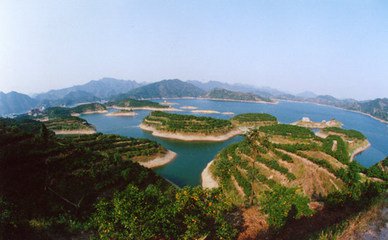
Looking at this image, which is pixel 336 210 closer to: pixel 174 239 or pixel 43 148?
pixel 174 239

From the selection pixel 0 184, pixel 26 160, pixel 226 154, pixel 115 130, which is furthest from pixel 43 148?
pixel 115 130

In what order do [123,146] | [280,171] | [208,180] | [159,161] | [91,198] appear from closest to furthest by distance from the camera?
[91,198]
[280,171]
[208,180]
[159,161]
[123,146]

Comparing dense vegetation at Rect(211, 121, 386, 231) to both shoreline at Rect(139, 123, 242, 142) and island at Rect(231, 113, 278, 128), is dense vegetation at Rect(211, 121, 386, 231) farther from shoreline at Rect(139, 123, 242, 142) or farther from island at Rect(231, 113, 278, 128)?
island at Rect(231, 113, 278, 128)

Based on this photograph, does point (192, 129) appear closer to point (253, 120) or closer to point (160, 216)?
point (253, 120)

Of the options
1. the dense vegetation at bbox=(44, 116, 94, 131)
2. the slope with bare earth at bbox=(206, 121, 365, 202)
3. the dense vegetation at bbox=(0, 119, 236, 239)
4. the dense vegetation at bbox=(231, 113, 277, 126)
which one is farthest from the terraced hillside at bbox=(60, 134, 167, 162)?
the dense vegetation at bbox=(231, 113, 277, 126)

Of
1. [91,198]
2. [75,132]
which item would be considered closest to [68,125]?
[75,132]

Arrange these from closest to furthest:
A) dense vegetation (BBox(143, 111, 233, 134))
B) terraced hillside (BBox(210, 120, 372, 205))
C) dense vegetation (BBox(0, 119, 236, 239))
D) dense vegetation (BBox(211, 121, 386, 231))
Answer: dense vegetation (BBox(0, 119, 236, 239)), dense vegetation (BBox(211, 121, 386, 231)), terraced hillside (BBox(210, 120, 372, 205)), dense vegetation (BBox(143, 111, 233, 134))
